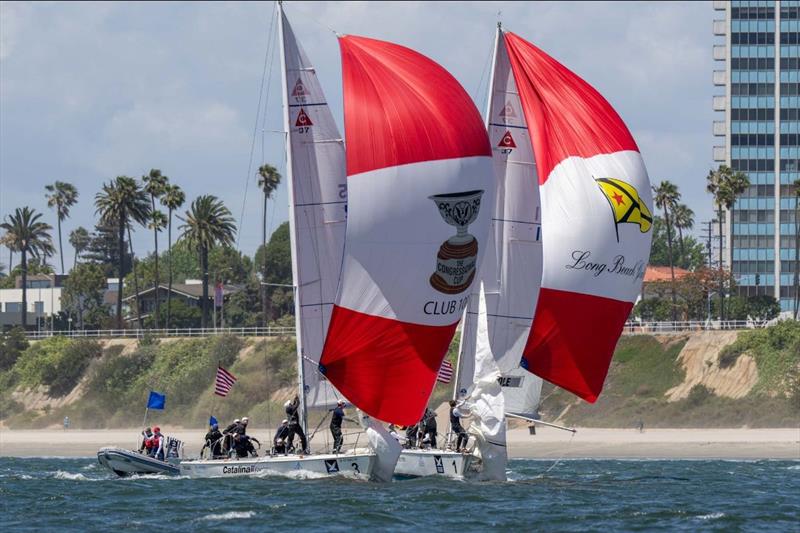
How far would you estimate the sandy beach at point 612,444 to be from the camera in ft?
195

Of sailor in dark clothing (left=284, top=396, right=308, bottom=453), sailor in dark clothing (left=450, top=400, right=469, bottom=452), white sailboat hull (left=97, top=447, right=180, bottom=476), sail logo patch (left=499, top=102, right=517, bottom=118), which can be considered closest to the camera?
sailor in dark clothing (left=284, top=396, right=308, bottom=453)

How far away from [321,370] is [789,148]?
336 feet

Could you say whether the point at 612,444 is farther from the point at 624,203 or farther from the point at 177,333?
the point at 177,333

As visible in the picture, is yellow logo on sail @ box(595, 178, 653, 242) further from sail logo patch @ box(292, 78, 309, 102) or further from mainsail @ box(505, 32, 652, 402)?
sail logo patch @ box(292, 78, 309, 102)

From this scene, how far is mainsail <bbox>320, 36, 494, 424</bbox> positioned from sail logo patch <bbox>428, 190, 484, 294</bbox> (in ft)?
0.08

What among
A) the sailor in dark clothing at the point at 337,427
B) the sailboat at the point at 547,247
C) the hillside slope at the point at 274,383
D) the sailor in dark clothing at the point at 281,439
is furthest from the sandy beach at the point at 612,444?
the sailor in dark clothing at the point at 337,427

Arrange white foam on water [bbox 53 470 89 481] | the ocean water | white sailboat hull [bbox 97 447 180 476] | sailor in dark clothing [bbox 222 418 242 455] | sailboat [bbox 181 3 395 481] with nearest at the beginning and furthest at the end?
the ocean water → sailboat [bbox 181 3 395 481] → sailor in dark clothing [bbox 222 418 242 455] → white sailboat hull [bbox 97 447 180 476] → white foam on water [bbox 53 470 89 481]

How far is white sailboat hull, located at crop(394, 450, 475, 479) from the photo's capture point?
1549 inches

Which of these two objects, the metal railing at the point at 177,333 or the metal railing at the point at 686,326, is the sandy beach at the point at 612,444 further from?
the metal railing at the point at 177,333

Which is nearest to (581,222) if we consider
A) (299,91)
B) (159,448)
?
(299,91)

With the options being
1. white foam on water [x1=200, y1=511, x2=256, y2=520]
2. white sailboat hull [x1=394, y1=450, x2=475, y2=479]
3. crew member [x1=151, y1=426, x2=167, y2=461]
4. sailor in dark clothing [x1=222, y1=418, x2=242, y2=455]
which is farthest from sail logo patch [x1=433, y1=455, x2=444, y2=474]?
crew member [x1=151, y1=426, x2=167, y2=461]

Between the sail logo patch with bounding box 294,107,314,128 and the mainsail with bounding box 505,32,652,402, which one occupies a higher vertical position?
the sail logo patch with bounding box 294,107,314,128

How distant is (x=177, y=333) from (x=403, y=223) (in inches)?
2504

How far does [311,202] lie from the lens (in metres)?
39.4
